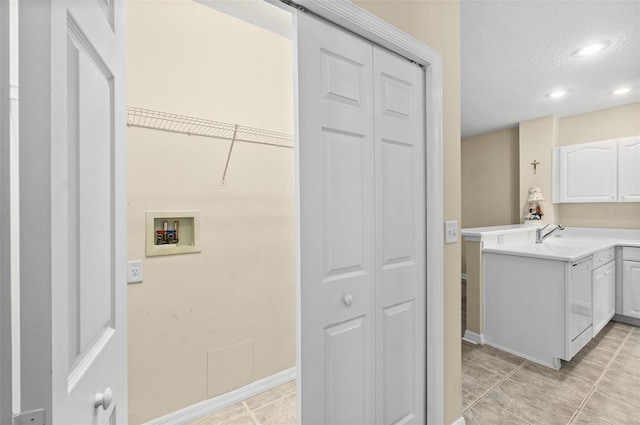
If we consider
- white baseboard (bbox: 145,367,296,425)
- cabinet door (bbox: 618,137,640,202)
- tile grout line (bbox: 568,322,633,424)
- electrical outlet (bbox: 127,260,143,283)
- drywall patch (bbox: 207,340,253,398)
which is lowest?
tile grout line (bbox: 568,322,633,424)

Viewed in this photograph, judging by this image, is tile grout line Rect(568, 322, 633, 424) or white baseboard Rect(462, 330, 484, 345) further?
white baseboard Rect(462, 330, 484, 345)

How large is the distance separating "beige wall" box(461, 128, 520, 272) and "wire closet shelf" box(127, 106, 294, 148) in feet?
13.2

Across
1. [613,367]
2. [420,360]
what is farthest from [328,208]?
[613,367]

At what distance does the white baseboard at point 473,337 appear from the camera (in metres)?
2.85

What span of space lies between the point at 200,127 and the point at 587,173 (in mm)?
4732

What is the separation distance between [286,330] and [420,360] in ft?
3.38

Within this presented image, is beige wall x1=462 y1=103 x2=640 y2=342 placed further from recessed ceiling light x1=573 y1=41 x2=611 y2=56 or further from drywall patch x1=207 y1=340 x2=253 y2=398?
drywall patch x1=207 y1=340 x2=253 y2=398

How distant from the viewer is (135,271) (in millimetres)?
1624

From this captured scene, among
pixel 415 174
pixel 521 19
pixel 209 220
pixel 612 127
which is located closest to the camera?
pixel 415 174

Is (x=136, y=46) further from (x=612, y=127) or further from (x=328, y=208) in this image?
(x=612, y=127)

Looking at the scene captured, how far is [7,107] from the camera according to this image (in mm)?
439

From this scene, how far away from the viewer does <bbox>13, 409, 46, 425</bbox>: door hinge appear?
434 millimetres

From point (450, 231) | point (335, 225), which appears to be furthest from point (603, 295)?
point (335, 225)

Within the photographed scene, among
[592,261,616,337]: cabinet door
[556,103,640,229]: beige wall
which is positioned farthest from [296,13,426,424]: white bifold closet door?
[556,103,640,229]: beige wall
